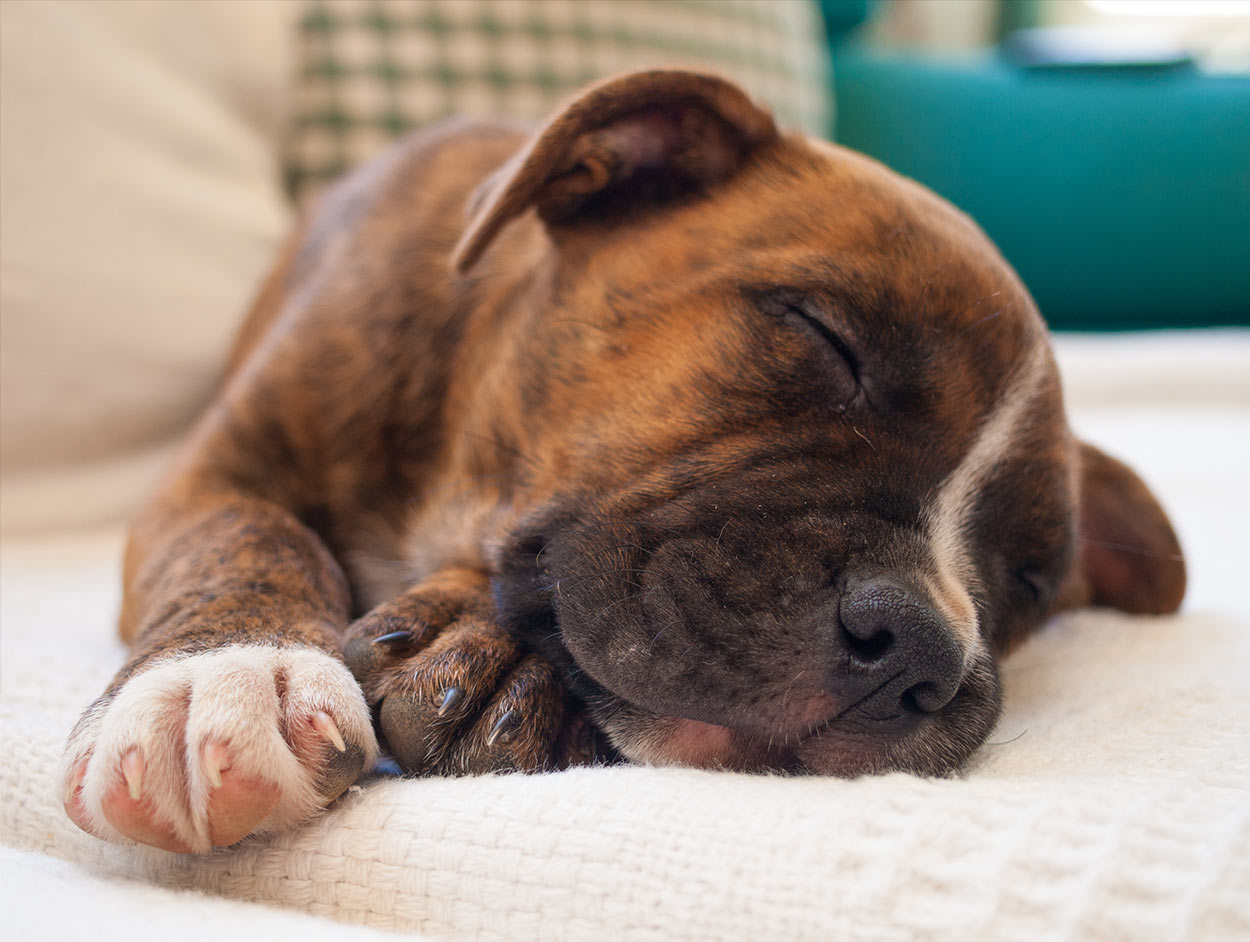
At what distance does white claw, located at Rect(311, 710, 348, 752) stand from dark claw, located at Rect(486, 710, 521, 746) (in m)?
0.20

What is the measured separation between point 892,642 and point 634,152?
102 cm

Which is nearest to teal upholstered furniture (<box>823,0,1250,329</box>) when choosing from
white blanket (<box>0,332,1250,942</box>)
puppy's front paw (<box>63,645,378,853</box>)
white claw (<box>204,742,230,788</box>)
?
white blanket (<box>0,332,1250,942</box>)

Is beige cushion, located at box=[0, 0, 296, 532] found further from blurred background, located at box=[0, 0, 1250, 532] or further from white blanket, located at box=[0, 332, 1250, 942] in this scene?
white blanket, located at box=[0, 332, 1250, 942]

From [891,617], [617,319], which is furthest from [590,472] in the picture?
[891,617]

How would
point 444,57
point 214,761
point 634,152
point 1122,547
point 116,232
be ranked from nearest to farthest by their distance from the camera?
point 214,761, point 634,152, point 1122,547, point 116,232, point 444,57

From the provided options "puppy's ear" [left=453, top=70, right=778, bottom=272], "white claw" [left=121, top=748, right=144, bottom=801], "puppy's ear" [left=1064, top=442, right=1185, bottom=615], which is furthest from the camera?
"puppy's ear" [left=1064, top=442, right=1185, bottom=615]

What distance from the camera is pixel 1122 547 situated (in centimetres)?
204

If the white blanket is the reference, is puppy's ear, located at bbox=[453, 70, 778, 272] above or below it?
above

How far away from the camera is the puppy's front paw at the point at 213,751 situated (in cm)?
117

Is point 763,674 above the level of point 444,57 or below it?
below

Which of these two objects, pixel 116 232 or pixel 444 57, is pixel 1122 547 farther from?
pixel 444 57

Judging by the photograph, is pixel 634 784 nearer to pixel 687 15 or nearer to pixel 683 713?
pixel 683 713

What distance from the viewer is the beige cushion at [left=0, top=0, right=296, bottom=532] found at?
7.46ft

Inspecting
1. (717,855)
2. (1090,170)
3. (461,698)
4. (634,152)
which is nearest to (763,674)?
(717,855)
